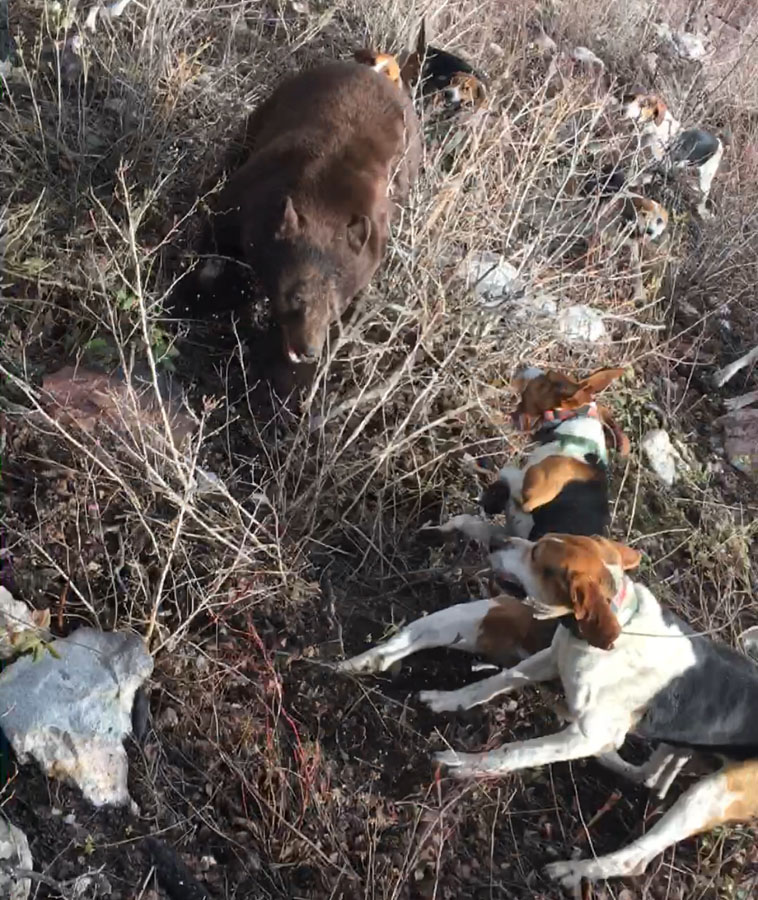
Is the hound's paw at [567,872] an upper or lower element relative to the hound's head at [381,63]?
lower

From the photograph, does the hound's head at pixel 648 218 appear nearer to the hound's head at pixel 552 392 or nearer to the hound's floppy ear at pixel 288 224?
the hound's head at pixel 552 392

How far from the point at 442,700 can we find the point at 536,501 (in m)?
0.82

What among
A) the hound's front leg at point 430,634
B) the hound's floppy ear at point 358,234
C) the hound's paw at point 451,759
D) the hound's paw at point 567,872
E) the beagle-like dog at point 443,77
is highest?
the beagle-like dog at point 443,77

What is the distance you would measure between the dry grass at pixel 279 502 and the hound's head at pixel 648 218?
1.08 feet

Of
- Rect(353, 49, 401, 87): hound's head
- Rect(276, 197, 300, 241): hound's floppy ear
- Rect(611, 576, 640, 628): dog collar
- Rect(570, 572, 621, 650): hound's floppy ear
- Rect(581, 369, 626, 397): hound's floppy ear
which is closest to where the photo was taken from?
Rect(570, 572, 621, 650): hound's floppy ear

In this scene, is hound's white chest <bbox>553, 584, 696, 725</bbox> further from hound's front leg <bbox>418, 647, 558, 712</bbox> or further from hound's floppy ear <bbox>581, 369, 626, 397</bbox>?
hound's floppy ear <bbox>581, 369, 626, 397</bbox>

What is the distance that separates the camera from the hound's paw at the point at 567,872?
3.25 meters

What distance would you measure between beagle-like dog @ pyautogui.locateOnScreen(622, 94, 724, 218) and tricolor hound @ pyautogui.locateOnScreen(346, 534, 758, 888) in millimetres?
4027

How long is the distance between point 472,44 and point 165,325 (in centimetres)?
434

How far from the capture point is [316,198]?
14.0 ft

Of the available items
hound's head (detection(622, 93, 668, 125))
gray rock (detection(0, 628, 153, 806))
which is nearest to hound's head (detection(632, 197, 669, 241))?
hound's head (detection(622, 93, 668, 125))

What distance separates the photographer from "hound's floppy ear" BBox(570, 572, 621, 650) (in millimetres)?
2916

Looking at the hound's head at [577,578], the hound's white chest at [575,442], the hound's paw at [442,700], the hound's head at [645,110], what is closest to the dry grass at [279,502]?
the hound's paw at [442,700]

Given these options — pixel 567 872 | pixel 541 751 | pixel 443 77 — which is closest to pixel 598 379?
pixel 541 751
